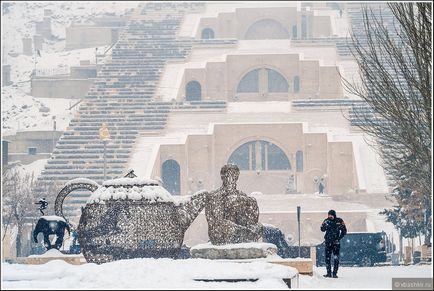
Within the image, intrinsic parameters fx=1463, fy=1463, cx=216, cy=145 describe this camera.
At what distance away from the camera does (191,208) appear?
18125 mm

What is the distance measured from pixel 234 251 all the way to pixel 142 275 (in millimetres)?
3226

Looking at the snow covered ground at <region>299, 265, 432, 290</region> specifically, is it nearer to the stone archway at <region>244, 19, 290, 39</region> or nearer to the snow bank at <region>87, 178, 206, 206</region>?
the snow bank at <region>87, 178, 206, 206</region>

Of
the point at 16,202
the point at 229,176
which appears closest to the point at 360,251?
the point at 229,176

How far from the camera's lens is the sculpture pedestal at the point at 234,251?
55.7 feet

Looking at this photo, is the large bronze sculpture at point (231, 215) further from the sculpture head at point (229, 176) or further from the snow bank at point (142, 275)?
the snow bank at point (142, 275)

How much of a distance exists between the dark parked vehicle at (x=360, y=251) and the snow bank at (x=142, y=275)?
13.1m

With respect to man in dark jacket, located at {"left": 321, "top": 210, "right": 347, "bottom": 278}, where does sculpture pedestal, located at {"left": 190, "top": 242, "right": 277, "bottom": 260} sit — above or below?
below

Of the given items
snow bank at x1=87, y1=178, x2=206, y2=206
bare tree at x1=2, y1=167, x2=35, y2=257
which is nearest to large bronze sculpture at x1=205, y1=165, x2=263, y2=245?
snow bank at x1=87, y1=178, x2=206, y2=206

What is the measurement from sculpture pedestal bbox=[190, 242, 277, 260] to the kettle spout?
0.90 meters

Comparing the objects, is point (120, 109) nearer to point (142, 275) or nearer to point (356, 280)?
point (356, 280)

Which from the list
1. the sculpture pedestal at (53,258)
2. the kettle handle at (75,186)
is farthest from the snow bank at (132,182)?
the sculpture pedestal at (53,258)

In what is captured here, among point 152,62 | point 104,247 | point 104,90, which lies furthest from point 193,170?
point 104,247

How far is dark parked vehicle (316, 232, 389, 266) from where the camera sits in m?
28.0

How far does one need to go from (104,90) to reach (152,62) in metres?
5.53
